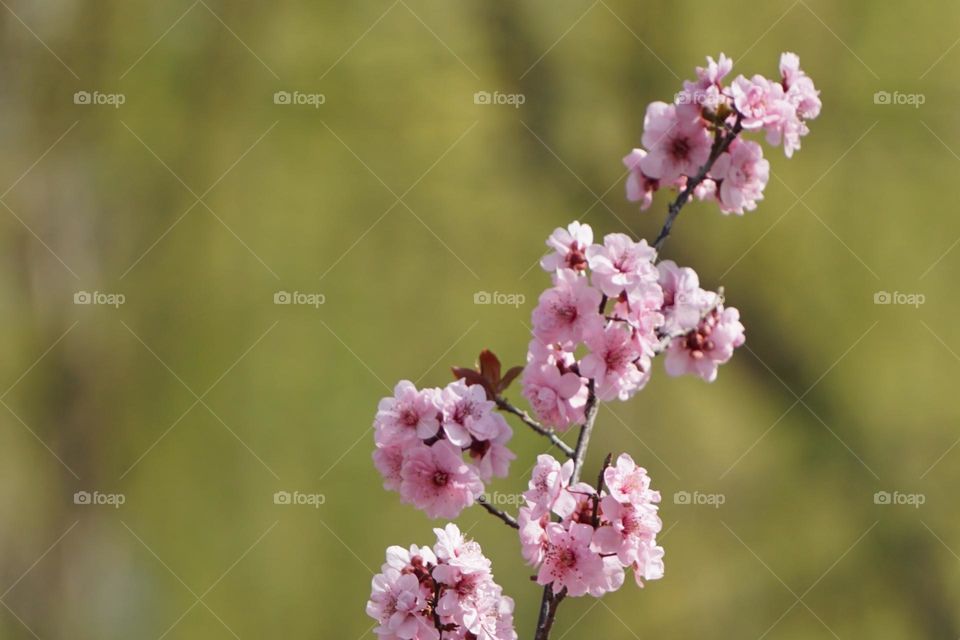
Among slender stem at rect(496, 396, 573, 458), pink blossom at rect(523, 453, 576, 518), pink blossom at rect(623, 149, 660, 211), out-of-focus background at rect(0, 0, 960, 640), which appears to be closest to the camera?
pink blossom at rect(523, 453, 576, 518)

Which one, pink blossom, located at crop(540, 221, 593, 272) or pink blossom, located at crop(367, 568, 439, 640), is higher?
pink blossom, located at crop(540, 221, 593, 272)

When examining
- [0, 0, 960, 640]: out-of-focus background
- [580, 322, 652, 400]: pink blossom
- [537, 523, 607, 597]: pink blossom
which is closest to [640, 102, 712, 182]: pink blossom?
[580, 322, 652, 400]: pink blossom

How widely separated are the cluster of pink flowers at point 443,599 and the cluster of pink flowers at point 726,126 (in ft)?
2.23

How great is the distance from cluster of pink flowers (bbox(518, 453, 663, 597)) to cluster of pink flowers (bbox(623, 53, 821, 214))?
20.2 inches

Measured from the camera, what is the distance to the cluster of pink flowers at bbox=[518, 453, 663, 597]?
4.00 ft

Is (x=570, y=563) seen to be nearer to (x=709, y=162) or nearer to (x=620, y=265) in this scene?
(x=620, y=265)

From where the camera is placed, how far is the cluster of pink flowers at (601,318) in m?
1.26

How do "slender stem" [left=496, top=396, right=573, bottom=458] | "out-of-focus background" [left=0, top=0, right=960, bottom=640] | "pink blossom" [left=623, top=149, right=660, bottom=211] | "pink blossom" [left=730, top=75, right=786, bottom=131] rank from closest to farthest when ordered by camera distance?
"slender stem" [left=496, top=396, right=573, bottom=458] < "pink blossom" [left=730, top=75, right=786, bottom=131] < "pink blossom" [left=623, top=149, right=660, bottom=211] < "out-of-focus background" [left=0, top=0, right=960, bottom=640]

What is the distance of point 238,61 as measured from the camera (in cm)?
327

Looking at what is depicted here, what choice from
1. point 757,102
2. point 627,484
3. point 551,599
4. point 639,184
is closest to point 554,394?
point 627,484

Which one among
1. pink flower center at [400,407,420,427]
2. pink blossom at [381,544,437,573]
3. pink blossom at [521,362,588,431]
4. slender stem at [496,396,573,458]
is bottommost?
pink blossom at [381,544,437,573]

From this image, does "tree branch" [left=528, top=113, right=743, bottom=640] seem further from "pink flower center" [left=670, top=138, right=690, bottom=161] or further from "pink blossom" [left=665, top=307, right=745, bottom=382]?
"pink blossom" [left=665, top=307, right=745, bottom=382]

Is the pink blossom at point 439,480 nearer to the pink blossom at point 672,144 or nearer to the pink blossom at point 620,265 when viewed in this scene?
the pink blossom at point 620,265

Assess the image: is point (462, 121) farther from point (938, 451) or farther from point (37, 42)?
point (938, 451)
